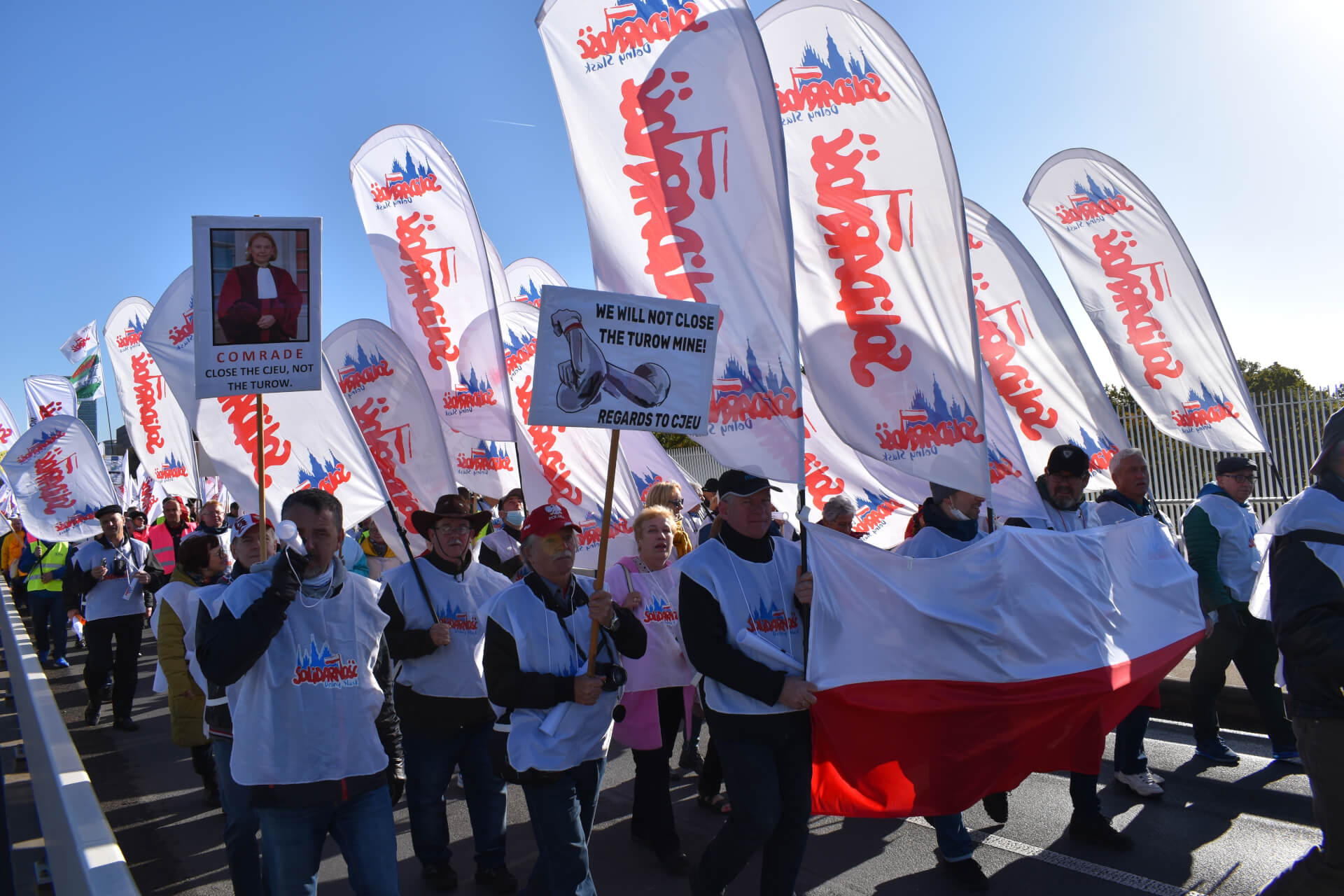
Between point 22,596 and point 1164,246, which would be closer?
point 1164,246

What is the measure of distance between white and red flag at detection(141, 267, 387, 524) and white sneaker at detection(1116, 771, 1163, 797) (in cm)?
471

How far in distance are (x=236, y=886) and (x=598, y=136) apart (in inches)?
149

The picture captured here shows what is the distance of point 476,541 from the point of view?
825 centimetres

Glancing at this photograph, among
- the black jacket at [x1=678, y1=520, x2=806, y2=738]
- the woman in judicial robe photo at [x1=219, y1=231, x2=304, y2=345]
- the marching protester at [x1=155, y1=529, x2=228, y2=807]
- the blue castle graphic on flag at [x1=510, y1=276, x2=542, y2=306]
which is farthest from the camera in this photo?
the blue castle graphic on flag at [x1=510, y1=276, x2=542, y2=306]

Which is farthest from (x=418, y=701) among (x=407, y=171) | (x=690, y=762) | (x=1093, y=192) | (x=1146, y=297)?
(x=1093, y=192)

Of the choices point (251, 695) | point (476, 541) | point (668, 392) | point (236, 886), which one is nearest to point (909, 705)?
point (668, 392)

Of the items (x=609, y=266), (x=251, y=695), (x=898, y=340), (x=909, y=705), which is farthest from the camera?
(x=609, y=266)

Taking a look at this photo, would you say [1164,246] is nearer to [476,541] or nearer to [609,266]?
[609,266]

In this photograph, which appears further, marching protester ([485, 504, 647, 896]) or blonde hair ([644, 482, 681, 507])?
blonde hair ([644, 482, 681, 507])

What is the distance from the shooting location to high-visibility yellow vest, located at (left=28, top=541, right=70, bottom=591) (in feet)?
41.0

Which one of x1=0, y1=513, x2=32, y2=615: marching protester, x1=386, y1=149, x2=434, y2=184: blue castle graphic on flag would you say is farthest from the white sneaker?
x1=0, y1=513, x2=32, y2=615: marching protester

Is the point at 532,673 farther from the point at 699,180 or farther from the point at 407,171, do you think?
the point at 407,171

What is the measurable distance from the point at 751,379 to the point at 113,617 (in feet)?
25.2

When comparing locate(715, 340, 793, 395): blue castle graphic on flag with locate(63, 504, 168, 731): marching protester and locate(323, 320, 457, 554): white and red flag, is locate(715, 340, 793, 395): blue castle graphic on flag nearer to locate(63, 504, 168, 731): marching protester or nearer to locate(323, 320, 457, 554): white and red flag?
locate(323, 320, 457, 554): white and red flag
